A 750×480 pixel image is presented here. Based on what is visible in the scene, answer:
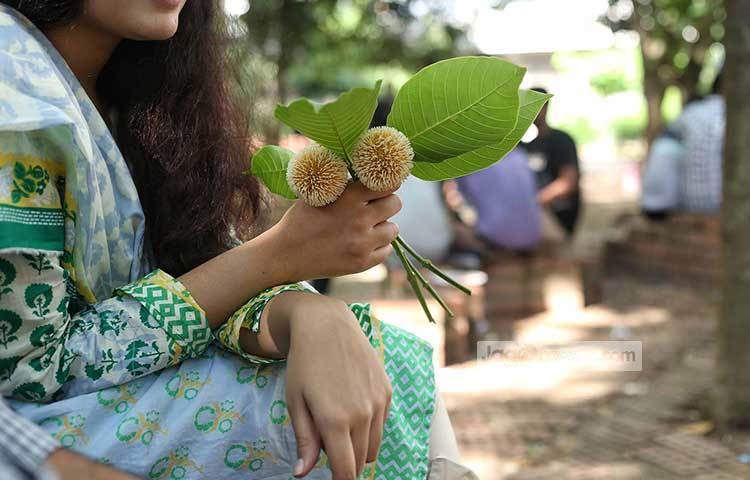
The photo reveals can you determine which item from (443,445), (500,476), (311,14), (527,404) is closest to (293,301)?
(443,445)

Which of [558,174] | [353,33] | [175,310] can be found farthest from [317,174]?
[353,33]

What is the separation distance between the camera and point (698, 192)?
7199 mm

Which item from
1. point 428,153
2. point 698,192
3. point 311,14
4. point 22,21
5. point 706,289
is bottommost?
point 706,289

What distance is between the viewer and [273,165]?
1.39 meters

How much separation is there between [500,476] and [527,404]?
97 cm

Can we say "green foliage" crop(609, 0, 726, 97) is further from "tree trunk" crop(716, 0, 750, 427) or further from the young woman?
the young woman

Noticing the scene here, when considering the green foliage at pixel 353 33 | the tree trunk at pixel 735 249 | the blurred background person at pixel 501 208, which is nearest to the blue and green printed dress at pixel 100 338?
the tree trunk at pixel 735 249

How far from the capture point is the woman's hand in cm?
118

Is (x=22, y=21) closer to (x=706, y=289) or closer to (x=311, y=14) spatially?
(x=706, y=289)

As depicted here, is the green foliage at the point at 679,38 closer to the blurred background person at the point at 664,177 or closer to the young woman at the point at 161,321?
the blurred background person at the point at 664,177

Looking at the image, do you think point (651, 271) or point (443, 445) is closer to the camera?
point (443, 445)

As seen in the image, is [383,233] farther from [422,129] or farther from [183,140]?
[183,140]

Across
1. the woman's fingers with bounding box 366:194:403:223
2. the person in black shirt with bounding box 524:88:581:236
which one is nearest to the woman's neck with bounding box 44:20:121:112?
the woman's fingers with bounding box 366:194:403:223

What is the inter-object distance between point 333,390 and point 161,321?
311 mm
